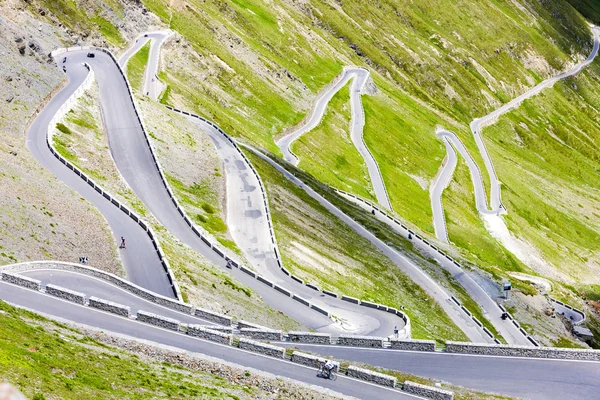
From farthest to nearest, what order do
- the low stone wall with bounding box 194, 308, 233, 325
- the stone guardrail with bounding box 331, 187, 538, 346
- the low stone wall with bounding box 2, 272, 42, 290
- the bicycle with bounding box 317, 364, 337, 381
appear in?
the stone guardrail with bounding box 331, 187, 538, 346, the low stone wall with bounding box 194, 308, 233, 325, the low stone wall with bounding box 2, 272, 42, 290, the bicycle with bounding box 317, 364, 337, 381

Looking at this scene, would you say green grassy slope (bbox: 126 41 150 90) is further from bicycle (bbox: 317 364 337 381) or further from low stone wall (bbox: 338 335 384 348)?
bicycle (bbox: 317 364 337 381)

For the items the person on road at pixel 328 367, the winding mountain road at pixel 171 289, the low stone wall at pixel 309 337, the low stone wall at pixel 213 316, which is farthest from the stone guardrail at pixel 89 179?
the person on road at pixel 328 367

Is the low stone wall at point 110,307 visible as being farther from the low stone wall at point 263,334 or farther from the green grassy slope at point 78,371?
the low stone wall at point 263,334

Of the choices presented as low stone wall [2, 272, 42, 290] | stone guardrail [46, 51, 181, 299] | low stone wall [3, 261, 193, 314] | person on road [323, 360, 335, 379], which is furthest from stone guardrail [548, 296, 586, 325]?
low stone wall [2, 272, 42, 290]

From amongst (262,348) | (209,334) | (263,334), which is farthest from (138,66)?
(262,348)

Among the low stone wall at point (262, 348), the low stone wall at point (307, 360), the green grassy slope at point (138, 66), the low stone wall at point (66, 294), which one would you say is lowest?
the green grassy slope at point (138, 66)

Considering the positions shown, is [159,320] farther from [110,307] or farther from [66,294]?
[66,294]
